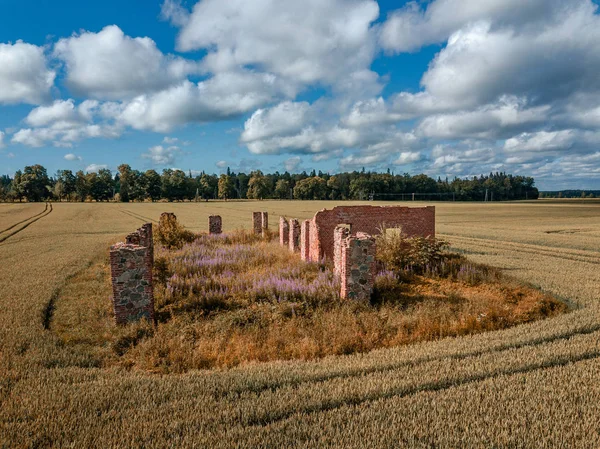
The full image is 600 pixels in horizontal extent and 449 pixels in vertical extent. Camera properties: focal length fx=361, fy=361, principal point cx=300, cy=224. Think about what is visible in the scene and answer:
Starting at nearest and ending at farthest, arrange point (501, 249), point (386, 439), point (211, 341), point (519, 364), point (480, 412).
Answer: point (386, 439), point (480, 412), point (519, 364), point (211, 341), point (501, 249)

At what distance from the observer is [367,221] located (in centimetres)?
1750

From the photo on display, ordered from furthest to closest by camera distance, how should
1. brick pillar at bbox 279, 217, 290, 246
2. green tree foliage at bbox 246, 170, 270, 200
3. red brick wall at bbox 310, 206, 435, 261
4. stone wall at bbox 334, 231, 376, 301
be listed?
1. green tree foliage at bbox 246, 170, 270, 200
2. brick pillar at bbox 279, 217, 290, 246
3. red brick wall at bbox 310, 206, 435, 261
4. stone wall at bbox 334, 231, 376, 301

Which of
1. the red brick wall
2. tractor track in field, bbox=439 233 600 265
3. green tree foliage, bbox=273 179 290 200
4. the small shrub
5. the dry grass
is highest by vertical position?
green tree foliage, bbox=273 179 290 200

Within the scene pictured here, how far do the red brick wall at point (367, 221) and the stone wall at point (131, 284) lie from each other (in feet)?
27.7

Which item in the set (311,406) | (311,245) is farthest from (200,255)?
(311,406)

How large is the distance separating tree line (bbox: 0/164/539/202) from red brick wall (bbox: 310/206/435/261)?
99.1 metres

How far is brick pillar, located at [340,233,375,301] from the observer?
1035 centimetres

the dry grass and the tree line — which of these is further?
the tree line

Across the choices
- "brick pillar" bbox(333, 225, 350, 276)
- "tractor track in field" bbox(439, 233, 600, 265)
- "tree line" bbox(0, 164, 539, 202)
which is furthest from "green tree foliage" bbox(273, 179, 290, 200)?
"brick pillar" bbox(333, 225, 350, 276)

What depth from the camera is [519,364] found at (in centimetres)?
625

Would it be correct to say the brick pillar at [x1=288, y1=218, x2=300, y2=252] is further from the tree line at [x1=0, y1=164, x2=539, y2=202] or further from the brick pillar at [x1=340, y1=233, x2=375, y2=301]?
the tree line at [x1=0, y1=164, x2=539, y2=202]

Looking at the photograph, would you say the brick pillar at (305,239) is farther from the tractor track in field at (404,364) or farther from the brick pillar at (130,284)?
the tractor track in field at (404,364)

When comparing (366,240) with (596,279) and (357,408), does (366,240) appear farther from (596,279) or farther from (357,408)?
(596,279)

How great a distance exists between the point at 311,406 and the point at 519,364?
12.6 feet
